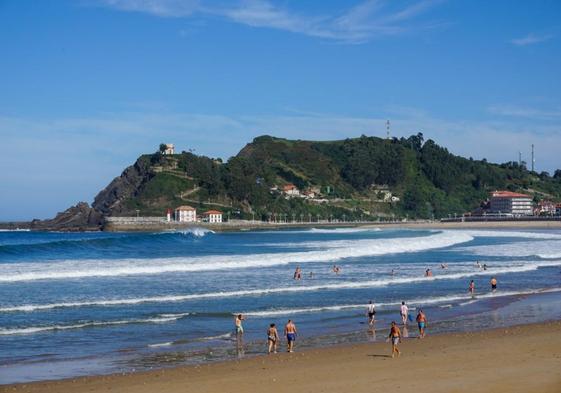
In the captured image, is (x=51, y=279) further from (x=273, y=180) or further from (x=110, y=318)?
(x=273, y=180)

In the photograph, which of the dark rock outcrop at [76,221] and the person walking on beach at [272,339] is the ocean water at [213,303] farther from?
the dark rock outcrop at [76,221]

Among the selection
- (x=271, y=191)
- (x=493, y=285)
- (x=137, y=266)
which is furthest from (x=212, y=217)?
(x=493, y=285)

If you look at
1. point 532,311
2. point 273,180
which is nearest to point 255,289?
point 532,311

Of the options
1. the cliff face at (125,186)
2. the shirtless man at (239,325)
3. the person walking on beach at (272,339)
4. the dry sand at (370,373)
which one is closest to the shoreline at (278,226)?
the cliff face at (125,186)

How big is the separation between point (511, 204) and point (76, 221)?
92774 mm

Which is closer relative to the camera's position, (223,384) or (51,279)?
(223,384)

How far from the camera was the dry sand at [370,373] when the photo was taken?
49.6 ft

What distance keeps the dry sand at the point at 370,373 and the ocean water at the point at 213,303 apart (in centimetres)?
122

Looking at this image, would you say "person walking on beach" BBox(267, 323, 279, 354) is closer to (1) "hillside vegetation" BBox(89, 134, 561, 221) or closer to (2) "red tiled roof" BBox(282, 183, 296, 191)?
(1) "hillside vegetation" BBox(89, 134, 561, 221)

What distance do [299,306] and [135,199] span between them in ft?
423

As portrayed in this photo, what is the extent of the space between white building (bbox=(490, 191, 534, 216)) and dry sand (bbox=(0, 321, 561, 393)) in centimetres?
15721

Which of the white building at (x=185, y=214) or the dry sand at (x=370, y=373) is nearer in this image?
the dry sand at (x=370, y=373)

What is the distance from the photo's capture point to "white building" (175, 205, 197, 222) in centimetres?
14162

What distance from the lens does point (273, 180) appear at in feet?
605
